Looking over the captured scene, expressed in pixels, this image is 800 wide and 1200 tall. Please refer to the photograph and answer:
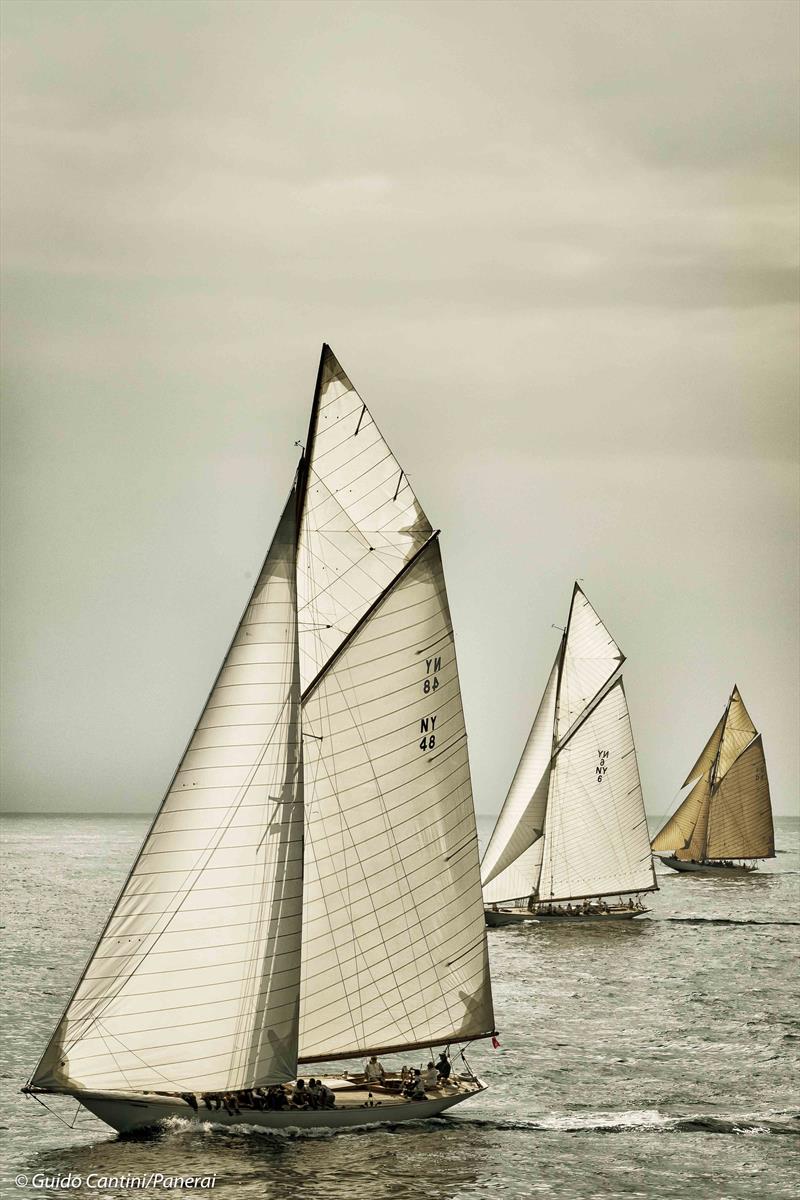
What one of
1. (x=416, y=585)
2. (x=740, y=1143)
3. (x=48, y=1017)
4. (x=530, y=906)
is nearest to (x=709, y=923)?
(x=530, y=906)

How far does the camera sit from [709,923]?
114m

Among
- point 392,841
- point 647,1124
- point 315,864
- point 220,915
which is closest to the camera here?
point 220,915

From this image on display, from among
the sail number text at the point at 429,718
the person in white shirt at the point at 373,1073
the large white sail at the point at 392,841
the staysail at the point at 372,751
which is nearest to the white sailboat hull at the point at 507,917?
the person in white shirt at the point at 373,1073

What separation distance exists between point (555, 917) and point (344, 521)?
199ft

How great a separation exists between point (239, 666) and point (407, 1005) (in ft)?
34.3

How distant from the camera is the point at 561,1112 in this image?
46781 millimetres

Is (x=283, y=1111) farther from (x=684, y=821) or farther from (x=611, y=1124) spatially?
(x=684, y=821)

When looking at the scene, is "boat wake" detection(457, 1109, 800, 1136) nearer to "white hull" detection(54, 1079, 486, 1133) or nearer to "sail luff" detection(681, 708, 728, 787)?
"white hull" detection(54, 1079, 486, 1133)

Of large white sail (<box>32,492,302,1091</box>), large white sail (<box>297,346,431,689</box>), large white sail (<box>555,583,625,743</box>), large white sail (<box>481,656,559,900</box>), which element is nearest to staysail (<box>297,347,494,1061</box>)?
large white sail (<box>297,346,431,689</box>)

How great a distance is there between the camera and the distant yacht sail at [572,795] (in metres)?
90.8

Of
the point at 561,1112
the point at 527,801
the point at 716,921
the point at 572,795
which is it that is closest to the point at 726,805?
the point at 716,921

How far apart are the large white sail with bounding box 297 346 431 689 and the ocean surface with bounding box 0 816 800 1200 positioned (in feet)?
39.0

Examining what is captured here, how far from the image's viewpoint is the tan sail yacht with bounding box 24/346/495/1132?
34.7m

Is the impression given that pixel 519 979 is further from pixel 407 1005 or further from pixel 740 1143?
pixel 407 1005
